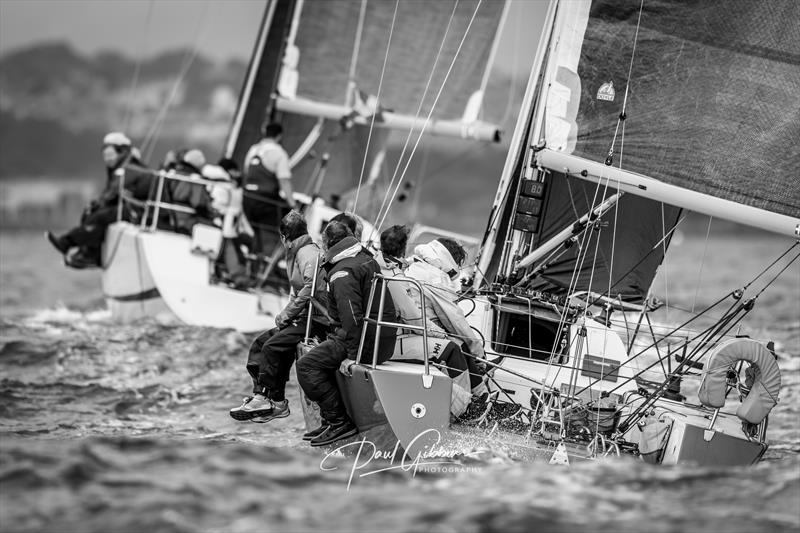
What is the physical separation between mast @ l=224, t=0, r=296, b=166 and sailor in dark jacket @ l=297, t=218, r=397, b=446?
27.2 feet

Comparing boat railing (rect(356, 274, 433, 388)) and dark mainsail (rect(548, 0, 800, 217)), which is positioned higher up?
dark mainsail (rect(548, 0, 800, 217))

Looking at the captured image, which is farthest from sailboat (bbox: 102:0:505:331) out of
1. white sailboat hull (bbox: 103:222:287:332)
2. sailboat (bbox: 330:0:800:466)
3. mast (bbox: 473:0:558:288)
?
sailboat (bbox: 330:0:800:466)

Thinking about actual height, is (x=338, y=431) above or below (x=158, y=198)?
below

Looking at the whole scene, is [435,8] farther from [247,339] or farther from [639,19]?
[639,19]

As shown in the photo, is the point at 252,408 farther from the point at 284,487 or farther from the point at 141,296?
the point at 141,296

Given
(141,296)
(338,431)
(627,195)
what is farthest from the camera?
(141,296)

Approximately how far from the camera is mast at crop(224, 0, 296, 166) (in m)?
15.7

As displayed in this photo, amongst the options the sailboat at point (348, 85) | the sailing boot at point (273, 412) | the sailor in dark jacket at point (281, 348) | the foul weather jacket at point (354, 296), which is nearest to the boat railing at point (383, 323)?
the foul weather jacket at point (354, 296)

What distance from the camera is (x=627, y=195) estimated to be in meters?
10.4

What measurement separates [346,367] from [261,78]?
29.5ft

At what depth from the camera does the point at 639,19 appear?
957 cm

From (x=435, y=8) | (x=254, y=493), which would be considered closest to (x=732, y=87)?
(x=254, y=493)

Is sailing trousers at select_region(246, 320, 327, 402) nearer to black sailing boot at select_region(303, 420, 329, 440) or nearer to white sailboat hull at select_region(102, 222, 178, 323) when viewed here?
black sailing boot at select_region(303, 420, 329, 440)

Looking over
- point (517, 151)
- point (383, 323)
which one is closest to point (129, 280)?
point (517, 151)
